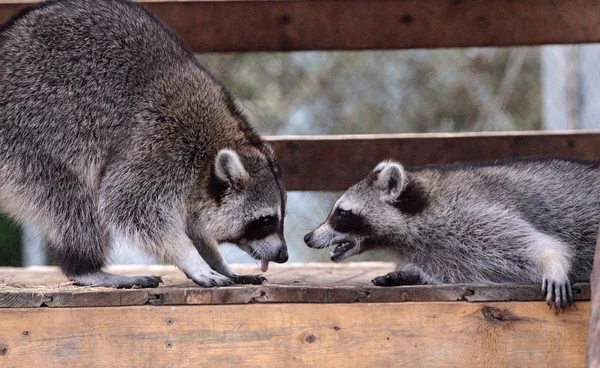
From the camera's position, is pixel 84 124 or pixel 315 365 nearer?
pixel 315 365

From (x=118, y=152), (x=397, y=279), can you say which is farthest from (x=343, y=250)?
(x=118, y=152)

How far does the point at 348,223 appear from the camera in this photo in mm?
4258

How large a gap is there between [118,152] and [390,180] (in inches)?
49.2

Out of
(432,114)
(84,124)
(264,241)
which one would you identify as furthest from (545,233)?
(432,114)

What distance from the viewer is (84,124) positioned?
3943 millimetres

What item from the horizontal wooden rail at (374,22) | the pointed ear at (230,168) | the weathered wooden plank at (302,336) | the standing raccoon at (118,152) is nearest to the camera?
the weathered wooden plank at (302,336)

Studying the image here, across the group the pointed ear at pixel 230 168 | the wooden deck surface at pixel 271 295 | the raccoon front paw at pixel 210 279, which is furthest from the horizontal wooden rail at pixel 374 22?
the wooden deck surface at pixel 271 295

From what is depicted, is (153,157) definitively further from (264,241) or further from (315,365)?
(315,365)

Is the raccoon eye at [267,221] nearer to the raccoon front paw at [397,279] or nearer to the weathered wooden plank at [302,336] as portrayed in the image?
the raccoon front paw at [397,279]

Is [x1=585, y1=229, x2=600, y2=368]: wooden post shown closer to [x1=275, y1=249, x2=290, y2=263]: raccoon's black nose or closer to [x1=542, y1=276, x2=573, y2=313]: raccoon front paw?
[x1=542, y1=276, x2=573, y2=313]: raccoon front paw

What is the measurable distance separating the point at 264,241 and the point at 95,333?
1.05 meters

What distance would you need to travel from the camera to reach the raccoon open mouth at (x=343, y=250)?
4199 millimetres

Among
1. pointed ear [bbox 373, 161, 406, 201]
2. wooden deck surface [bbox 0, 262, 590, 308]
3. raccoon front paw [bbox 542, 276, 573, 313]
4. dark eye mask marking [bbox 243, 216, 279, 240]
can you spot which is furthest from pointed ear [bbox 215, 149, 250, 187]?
raccoon front paw [bbox 542, 276, 573, 313]

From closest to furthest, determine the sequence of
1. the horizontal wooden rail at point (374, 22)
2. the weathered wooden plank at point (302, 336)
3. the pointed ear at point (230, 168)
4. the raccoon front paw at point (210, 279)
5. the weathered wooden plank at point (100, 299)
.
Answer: the weathered wooden plank at point (302, 336) → the weathered wooden plank at point (100, 299) → the raccoon front paw at point (210, 279) → the pointed ear at point (230, 168) → the horizontal wooden rail at point (374, 22)
